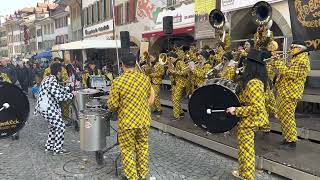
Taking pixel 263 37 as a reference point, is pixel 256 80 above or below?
below

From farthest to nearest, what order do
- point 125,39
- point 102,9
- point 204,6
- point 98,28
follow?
point 98,28 → point 102,9 → point 204,6 → point 125,39

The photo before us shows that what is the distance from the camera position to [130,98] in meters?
4.74

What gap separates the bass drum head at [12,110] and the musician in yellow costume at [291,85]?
4.59 metres

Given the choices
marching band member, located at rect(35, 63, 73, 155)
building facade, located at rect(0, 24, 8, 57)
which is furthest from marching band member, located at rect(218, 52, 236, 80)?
building facade, located at rect(0, 24, 8, 57)

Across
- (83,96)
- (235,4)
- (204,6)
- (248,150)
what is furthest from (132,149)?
(204,6)

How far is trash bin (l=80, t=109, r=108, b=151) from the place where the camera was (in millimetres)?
5395

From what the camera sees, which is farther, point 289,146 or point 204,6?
point 204,6

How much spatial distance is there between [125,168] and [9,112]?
9.32 feet

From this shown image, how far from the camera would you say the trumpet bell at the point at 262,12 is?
7.82 m

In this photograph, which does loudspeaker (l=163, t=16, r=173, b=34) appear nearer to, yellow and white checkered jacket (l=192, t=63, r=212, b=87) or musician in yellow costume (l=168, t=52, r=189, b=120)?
musician in yellow costume (l=168, t=52, r=189, b=120)

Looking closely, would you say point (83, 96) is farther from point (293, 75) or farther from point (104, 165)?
point (293, 75)

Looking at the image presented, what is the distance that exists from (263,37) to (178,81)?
2.33 metres

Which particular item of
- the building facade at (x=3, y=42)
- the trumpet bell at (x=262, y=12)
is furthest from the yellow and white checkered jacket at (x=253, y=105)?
the building facade at (x=3, y=42)

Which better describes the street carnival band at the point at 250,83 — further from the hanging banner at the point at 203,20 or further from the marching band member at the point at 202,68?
the hanging banner at the point at 203,20
